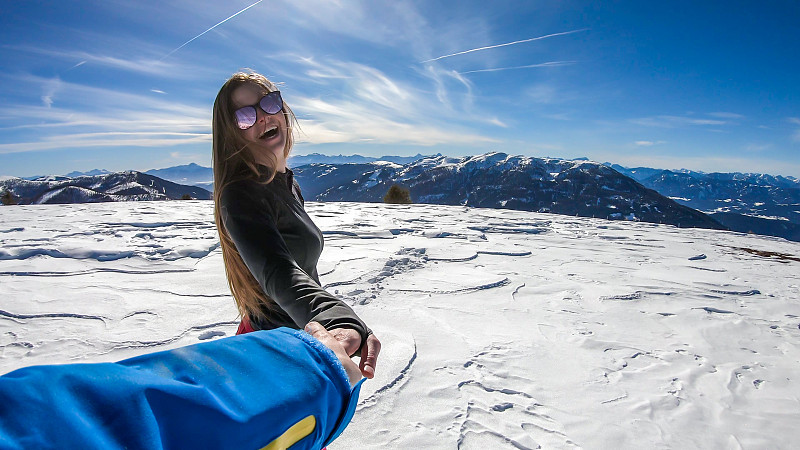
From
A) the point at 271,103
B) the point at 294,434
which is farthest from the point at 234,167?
the point at 294,434

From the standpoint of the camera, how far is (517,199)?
6890 inches

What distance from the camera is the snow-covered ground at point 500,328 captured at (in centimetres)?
224

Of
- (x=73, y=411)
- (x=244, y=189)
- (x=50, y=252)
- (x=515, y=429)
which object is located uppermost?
(x=244, y=189)

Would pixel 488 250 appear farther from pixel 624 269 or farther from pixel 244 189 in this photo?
pixel 244 189

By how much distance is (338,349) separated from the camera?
88 centimetres

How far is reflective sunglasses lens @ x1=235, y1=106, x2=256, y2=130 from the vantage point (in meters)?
1.62

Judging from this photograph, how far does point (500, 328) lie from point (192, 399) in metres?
3.27

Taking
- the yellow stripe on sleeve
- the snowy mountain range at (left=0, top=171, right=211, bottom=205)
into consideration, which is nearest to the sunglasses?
the yellow stripe on sleeve

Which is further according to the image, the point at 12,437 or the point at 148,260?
the point at 148,260

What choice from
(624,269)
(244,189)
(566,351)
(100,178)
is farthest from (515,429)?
(100,178)

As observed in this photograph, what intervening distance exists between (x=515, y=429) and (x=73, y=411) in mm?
2225

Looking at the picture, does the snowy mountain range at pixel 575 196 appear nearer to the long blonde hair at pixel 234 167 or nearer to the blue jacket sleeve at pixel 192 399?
the long blonde hair at pixel 234 167

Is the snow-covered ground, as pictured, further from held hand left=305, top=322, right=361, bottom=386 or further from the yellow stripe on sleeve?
the yellow stripe on sleeve

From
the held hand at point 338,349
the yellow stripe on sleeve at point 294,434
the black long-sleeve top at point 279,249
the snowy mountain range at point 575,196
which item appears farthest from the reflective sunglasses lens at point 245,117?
the snowy mountain range at point 575,196
